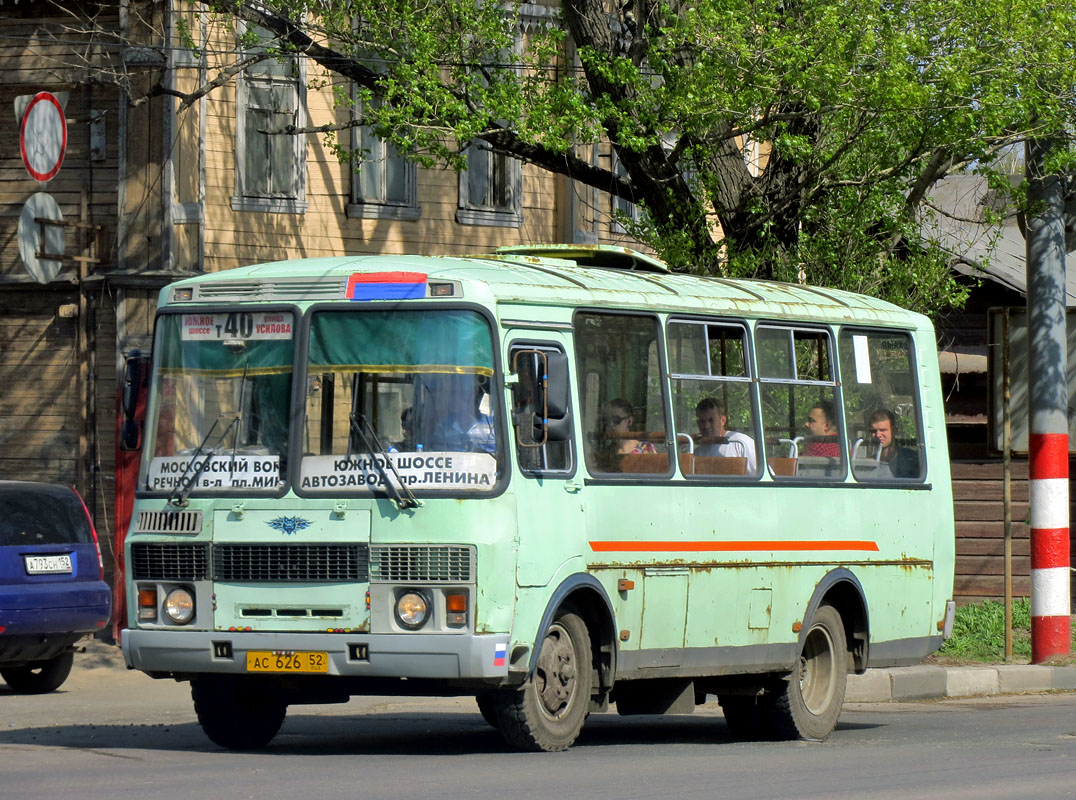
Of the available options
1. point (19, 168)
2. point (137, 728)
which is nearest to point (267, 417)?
point (137, 728)

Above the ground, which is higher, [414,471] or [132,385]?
[132,385]

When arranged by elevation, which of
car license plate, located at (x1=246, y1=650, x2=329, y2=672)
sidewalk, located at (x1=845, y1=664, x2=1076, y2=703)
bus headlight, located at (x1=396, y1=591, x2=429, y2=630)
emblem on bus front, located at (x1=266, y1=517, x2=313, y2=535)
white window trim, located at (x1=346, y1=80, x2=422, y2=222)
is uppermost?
white window trim, located at (x1=346, y1=80, x2=422, y2=222)

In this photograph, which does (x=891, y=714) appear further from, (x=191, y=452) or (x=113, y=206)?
(x=113, y=206)

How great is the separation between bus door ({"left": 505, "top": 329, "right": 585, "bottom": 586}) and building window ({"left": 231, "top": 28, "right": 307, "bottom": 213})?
12381mm

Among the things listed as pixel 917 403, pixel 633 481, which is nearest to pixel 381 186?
pixel 917 403

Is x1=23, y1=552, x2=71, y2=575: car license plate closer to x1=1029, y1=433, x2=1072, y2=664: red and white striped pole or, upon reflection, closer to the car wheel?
the car wheel

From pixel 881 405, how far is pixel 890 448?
1.02 feet

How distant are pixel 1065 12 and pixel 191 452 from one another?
910cm

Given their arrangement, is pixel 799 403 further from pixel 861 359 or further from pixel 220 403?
pixel 220 403

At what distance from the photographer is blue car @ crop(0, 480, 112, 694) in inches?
572

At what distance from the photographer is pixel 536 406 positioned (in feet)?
32.7

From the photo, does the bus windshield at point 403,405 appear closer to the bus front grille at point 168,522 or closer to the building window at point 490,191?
the bus front grille at point 168,522

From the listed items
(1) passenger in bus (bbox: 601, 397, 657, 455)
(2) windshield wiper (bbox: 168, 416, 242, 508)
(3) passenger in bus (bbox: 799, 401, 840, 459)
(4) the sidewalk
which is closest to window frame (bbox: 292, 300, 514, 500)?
(2) windshield wiper (bbox: 168, 416, 242, 508)

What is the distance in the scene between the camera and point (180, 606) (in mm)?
10078
